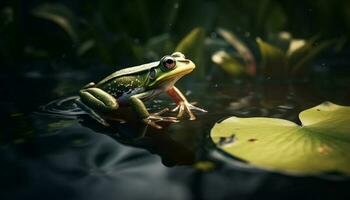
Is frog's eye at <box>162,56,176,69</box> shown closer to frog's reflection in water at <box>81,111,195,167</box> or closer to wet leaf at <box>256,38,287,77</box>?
frog's reflection in water at <box>81,111,195,167</box>

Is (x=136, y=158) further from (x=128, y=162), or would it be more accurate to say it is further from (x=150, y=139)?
(x=150, y=139)

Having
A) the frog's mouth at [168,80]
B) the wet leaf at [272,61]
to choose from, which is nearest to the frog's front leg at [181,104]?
the frog's mouth at [168,80]

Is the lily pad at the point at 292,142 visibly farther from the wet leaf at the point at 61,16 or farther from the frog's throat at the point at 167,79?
the wet leaf at the point at 61,16

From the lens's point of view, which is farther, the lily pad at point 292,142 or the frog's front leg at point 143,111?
the frog's front leg at point 143,111

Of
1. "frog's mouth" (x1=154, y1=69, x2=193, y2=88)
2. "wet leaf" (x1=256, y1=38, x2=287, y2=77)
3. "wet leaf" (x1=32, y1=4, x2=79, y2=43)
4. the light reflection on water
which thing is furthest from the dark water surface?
"wet leaf" (x1=32, y1=4, x2=79, y2=43)

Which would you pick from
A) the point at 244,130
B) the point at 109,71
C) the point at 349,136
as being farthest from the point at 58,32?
the point at 349,136
